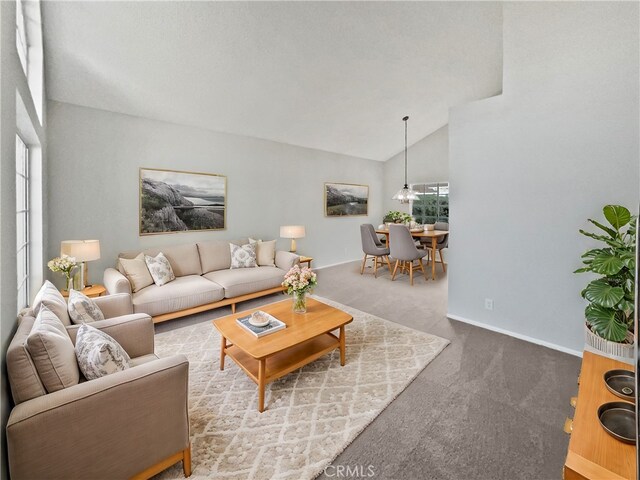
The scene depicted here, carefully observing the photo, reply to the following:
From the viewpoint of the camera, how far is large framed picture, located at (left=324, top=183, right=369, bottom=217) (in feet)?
21.2

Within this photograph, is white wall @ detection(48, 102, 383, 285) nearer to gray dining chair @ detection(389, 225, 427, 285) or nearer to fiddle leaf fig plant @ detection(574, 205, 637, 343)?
gray dining chair @ detection(389, 225, 427, 285)

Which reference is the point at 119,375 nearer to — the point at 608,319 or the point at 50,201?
the point at 608,319

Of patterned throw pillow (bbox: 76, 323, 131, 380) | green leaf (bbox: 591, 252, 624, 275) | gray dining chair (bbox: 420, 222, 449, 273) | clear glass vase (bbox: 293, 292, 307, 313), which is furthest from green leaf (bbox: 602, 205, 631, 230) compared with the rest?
gray dining chair (bbox: 420, 222, 449, 273)

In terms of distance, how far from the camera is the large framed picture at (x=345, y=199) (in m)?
6.46

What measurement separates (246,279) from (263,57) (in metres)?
2.65

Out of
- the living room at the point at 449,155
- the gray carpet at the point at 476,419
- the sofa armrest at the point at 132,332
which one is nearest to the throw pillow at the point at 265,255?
the living room at the point at 449,155

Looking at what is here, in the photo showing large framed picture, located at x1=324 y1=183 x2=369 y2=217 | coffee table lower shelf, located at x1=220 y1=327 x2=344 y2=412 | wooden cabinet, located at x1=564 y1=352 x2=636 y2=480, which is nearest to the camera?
wooden cabinet, located at x1=564 y1=352 x2=636 y2=480

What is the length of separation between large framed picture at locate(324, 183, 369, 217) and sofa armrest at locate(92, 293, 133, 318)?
14.8 ft

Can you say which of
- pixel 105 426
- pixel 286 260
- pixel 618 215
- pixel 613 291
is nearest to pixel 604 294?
pixel 613 291

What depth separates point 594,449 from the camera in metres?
1.04

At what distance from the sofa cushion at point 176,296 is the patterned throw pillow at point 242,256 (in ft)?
2.23

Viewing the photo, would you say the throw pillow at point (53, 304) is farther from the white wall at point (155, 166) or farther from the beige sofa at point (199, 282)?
the white wall at point (155, 166)

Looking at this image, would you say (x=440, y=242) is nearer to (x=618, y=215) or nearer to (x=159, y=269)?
(x=618, y=215)

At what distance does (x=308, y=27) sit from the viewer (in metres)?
3.00
